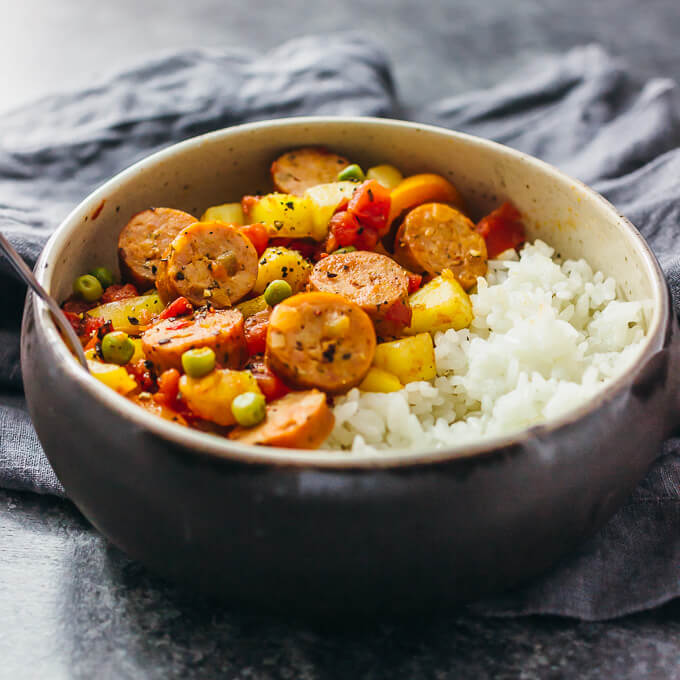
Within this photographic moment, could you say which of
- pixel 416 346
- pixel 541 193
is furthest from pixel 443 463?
pixel 541 193

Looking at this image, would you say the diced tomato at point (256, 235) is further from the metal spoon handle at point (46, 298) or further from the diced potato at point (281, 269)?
the metal spoon handle at point (46, 298)

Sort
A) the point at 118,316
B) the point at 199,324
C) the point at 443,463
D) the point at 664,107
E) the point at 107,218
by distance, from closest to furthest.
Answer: the point at 443,463 < the point at 199,324 < the point at 118,316 < the point at 107,218 < the point at 664,107

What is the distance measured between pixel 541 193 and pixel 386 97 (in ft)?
4.98

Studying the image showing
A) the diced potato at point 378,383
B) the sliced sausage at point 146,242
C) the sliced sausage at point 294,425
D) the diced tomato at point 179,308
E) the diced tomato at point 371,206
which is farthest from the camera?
the diced tomato at point 371,206

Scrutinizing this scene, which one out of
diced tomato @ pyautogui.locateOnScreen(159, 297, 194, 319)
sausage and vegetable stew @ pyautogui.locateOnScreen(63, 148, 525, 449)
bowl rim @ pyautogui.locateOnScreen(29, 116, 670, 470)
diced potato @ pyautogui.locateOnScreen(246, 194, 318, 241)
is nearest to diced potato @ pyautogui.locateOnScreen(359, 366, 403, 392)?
sausage and vegetable stew @ pyautogui.locateOnScreen(63, 148, 525, 449)

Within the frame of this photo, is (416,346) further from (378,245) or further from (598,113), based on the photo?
(598,113)

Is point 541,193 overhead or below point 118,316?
overhead

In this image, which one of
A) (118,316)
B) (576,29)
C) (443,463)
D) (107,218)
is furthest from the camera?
(576,29)

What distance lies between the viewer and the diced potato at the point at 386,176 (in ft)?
10.0

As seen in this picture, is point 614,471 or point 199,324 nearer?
point 614,471

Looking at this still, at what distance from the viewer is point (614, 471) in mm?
1945

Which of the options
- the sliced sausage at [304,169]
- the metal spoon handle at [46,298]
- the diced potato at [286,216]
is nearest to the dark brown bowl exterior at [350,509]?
the metal spoon handle at [46,298]

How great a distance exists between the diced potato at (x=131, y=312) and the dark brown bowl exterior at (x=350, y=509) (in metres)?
0.51

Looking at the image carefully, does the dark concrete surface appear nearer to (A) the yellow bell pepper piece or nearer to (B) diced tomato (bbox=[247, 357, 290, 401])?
(B) diced tomato (bbox=[247, 357, 290, 401])
